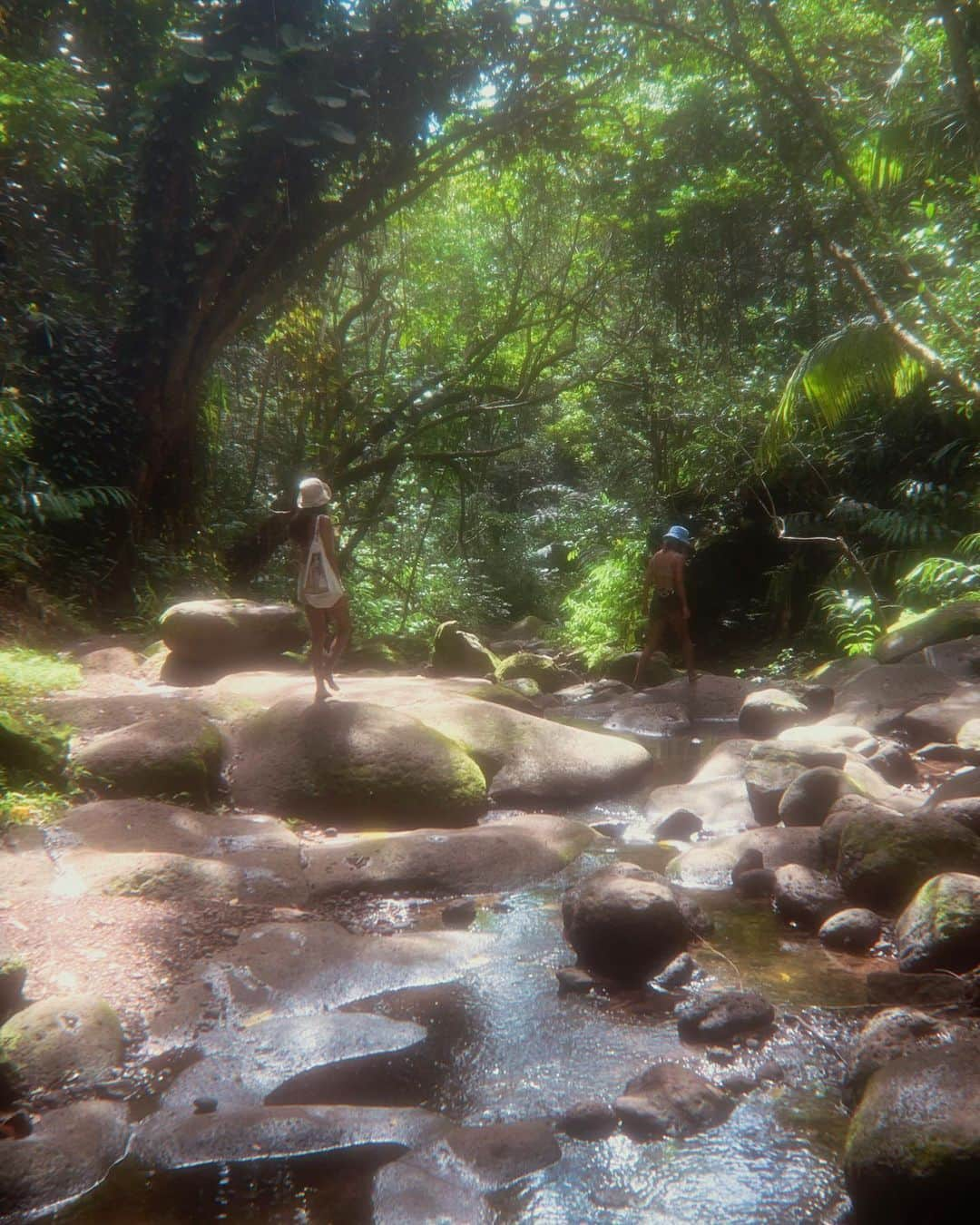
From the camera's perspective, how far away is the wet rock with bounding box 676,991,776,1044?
3.64 m

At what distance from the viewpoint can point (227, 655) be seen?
9695 millimetres

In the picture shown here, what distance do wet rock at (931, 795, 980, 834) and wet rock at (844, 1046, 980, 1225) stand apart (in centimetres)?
233

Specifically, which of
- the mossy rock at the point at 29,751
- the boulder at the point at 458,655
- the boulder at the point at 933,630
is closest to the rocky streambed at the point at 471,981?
the mossy rock at the point at 29,751

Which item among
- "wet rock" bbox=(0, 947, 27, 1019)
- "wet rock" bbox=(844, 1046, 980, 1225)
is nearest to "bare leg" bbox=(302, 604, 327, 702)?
"wet rock" bbox=(0, 947, 27, 1019)

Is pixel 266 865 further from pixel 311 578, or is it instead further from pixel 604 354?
pixel 604 354

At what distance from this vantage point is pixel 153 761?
607 centimetres

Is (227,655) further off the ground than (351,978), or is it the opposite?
(227,655)

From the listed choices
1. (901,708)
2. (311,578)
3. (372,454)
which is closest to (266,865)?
(311,578)

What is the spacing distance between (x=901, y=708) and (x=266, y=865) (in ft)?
19.3

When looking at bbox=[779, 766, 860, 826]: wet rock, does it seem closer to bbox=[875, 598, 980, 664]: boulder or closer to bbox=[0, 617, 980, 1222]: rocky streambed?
bbox=[0, 617, 980, 1222]: rocky streambed

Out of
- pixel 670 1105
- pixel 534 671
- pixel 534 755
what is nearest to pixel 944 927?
pixel 670 1105

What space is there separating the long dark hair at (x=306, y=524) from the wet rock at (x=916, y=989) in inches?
186

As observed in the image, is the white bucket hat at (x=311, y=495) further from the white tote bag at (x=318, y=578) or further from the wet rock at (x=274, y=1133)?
the wet rock at (x=274, y=1133)

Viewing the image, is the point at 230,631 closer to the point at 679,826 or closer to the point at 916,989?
the point at 679,826
